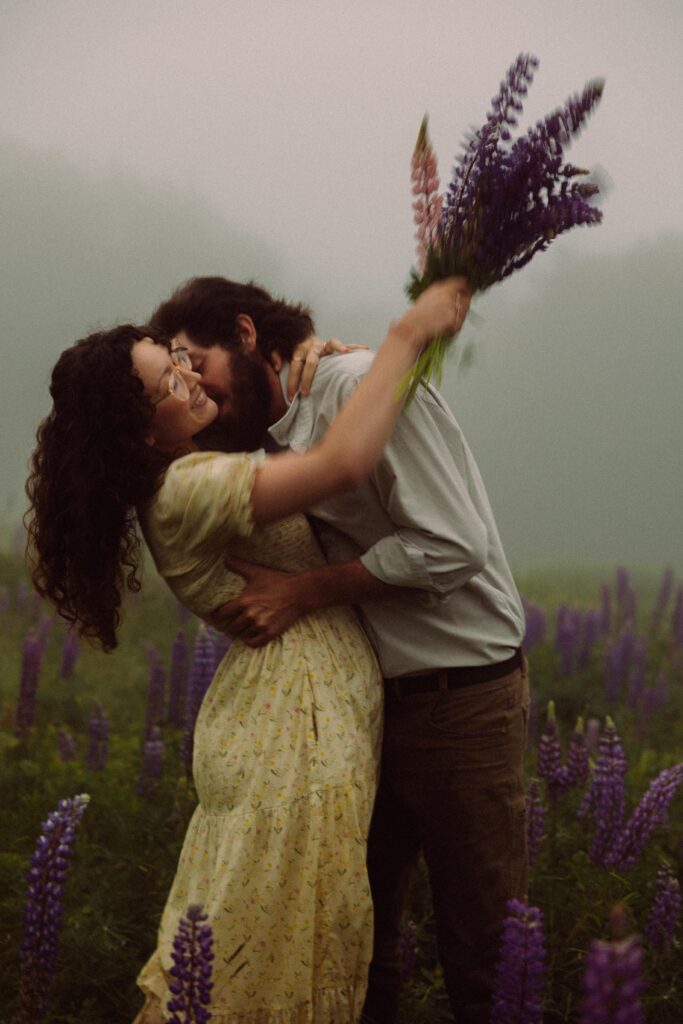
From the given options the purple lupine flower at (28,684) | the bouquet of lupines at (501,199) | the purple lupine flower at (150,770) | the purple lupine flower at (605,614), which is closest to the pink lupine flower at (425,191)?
the bouquet of lupines at (501,199)

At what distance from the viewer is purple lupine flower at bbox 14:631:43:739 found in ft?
17.8

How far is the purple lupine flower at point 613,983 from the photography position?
4.90 feet

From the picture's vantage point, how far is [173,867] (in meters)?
4.29

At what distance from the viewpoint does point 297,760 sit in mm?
2459

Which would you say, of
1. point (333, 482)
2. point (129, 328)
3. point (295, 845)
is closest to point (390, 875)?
point (295, 845)

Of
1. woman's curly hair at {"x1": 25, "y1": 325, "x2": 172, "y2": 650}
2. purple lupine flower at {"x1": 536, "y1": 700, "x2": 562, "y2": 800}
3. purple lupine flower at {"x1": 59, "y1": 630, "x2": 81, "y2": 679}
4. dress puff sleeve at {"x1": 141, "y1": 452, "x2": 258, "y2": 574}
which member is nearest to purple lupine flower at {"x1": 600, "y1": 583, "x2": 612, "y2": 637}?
purple lupine flower at {"x1": 59, "y1": 630, "x2": 81, "y2": 679}

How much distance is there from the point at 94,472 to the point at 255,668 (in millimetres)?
656

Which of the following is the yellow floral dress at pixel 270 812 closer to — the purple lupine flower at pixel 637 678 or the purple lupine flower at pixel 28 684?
the purple lupine flower at pixel 28 684

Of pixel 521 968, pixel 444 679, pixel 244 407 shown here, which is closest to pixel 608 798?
pixel 444 679

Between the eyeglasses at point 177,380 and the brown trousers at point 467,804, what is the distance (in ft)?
3.33

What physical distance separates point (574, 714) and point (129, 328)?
5.37 m

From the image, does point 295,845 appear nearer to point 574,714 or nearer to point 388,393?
point 388,393

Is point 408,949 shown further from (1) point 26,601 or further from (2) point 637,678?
(1) point 26,601

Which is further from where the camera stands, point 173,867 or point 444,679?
point 173,867
